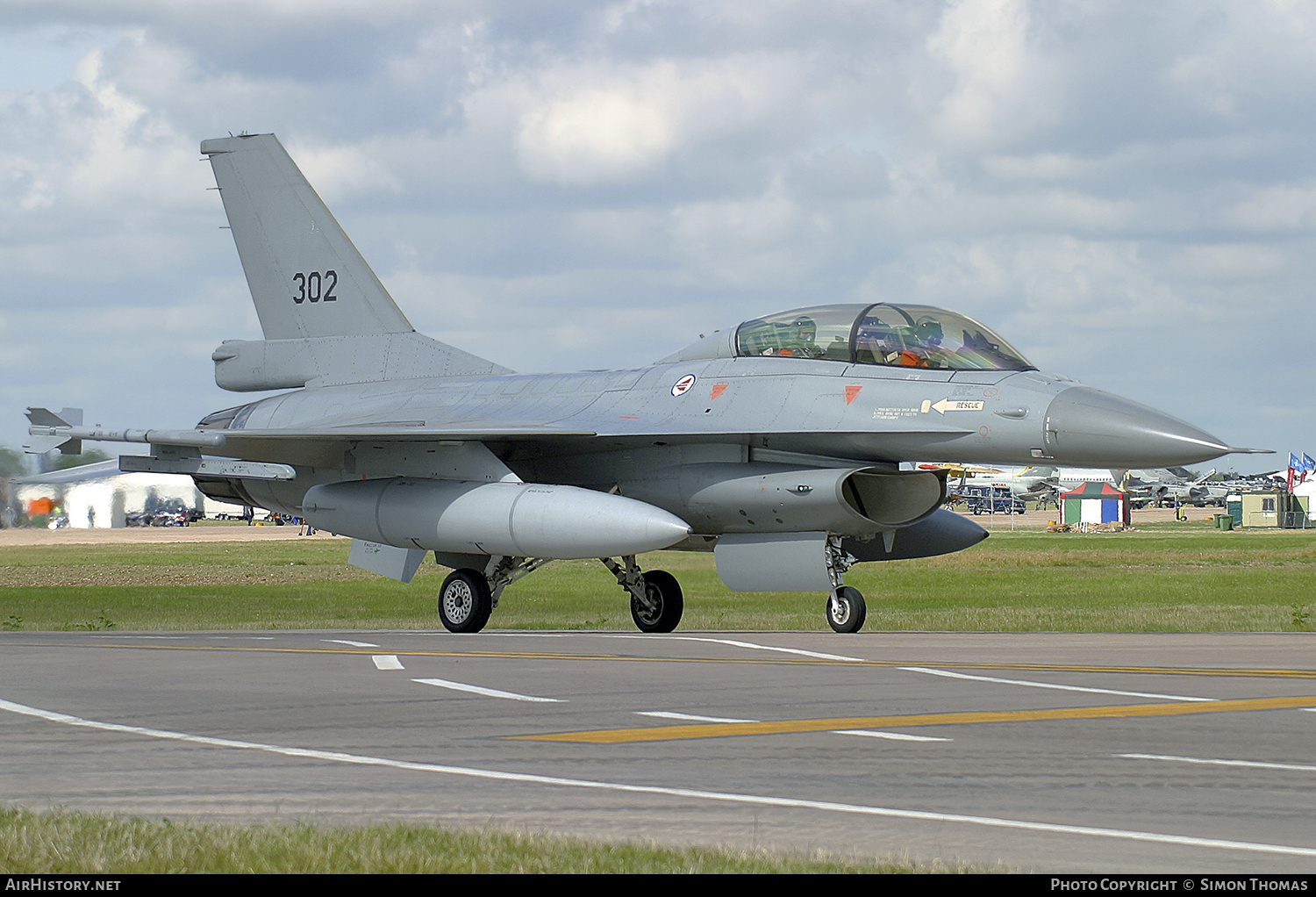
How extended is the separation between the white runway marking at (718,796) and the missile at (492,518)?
808 centimetres

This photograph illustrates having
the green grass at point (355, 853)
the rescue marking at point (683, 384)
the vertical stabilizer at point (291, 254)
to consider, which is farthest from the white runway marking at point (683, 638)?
the green grass at point (355, 853)

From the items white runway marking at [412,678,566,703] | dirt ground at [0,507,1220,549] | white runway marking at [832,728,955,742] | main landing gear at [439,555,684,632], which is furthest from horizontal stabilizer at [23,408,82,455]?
dirt ground at [0,507,1220,549]

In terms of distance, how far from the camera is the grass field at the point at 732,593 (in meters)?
22.0

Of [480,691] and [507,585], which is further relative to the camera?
[507,585]

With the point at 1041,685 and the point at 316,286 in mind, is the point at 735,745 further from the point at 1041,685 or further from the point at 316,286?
the point at 316,286

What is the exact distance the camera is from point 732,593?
3128cm

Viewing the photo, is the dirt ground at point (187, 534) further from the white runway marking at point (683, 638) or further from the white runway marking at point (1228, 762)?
the white runway marking at point (1228, 762)

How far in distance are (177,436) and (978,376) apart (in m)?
10.9

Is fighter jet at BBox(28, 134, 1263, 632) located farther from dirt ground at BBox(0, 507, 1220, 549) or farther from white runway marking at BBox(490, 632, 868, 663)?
dirt ground at BBox(0, 507, 1220, 549)

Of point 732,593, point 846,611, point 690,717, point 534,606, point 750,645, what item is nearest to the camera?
point 690,717

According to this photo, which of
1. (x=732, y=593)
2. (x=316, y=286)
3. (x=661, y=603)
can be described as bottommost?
(x=732, y=593)

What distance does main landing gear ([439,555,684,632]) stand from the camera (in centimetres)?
1922

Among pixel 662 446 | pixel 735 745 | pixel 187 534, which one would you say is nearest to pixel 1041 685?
pixel 735 745

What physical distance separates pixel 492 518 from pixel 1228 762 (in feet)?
37.7
